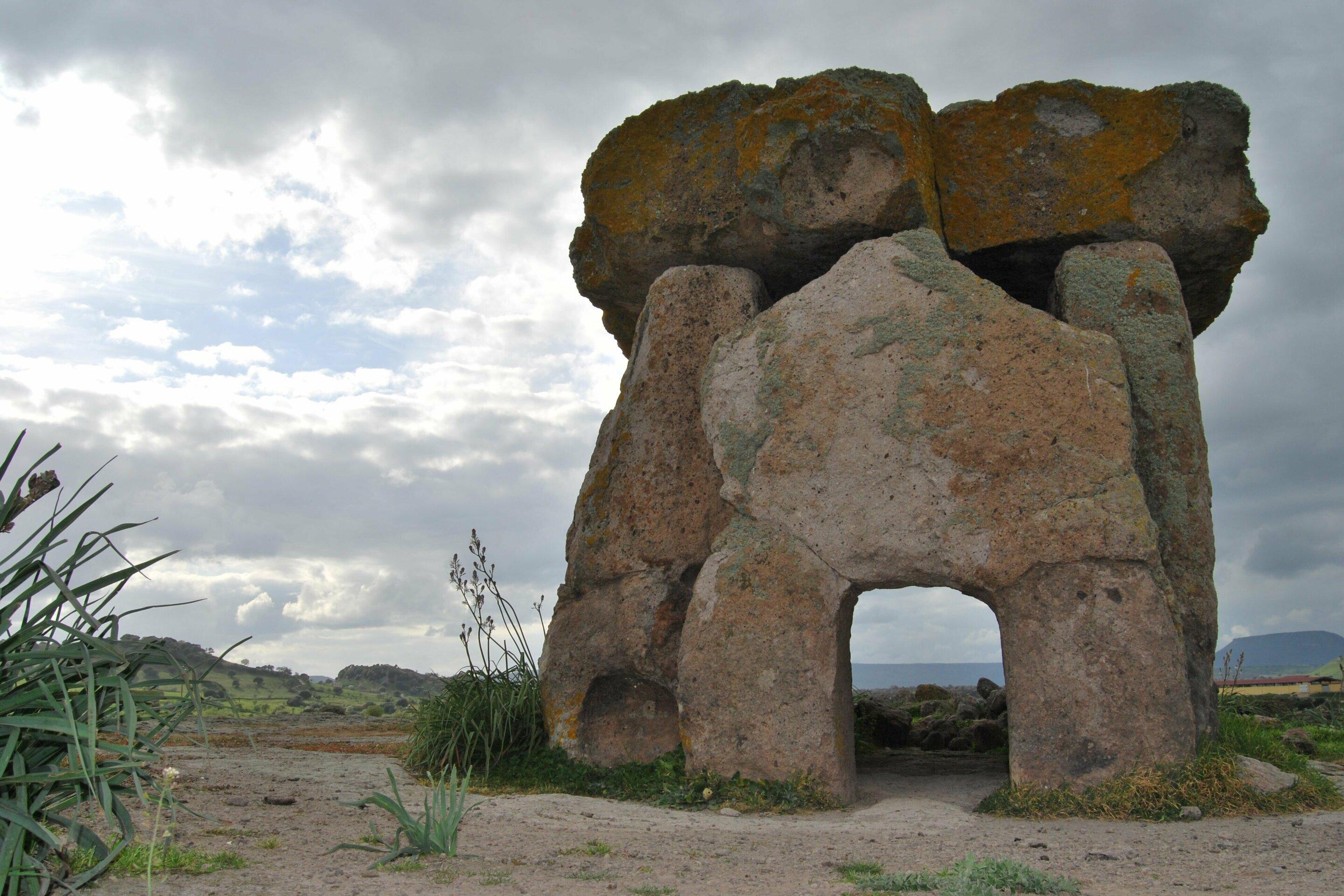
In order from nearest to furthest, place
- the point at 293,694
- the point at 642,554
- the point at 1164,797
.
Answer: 1. the point at 1164,797
2. the point at 642,554
3. the point at 293,694

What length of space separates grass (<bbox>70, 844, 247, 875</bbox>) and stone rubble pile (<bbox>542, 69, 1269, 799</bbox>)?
10.2ft

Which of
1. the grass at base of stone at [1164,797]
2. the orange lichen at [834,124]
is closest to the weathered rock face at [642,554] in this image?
the orange lichen at [834,124]

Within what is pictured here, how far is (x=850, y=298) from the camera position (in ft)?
21.8

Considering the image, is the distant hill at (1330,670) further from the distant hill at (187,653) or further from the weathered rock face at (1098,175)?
the distant hill at (187,653)

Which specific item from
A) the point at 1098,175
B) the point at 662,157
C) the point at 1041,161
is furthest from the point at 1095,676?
the point at 662,157

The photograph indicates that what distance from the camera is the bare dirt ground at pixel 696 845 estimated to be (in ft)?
12.7

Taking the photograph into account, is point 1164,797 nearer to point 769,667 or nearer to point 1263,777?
point 1263,777

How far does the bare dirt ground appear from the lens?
12.7ft

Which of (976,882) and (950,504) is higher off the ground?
(950,504)

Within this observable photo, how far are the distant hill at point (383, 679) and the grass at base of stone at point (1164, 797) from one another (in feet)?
66.2

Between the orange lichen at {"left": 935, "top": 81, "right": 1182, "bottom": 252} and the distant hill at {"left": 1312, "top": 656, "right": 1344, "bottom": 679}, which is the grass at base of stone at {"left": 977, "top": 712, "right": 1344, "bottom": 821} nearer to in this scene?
the orange lichen at {"left": 935, "top": 81, "right": 1182, "bottom": 252}

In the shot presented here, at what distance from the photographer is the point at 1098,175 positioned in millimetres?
7254

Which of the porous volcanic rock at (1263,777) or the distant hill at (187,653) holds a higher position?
the distant hill at (187,653)

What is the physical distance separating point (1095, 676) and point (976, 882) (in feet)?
7.43
